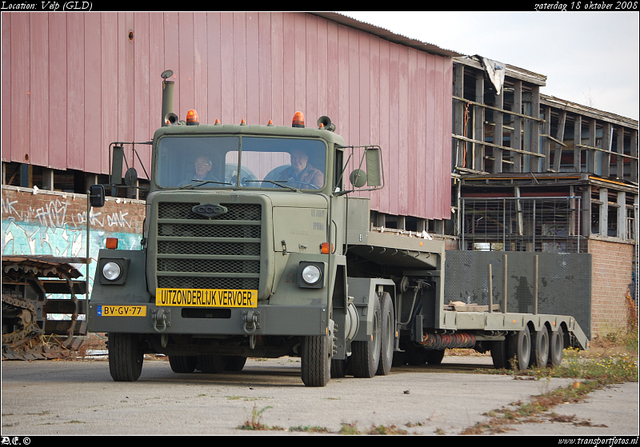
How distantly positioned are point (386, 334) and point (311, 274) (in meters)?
3.37

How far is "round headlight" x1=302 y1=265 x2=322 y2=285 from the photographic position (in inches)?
442

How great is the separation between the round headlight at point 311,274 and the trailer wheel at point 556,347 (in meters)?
8.43

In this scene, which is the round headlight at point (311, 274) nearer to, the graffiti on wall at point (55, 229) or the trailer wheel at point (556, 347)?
the trailer wheel at point (556, 347)

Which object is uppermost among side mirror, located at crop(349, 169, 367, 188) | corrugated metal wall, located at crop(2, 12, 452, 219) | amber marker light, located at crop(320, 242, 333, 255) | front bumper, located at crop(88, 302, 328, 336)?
corrugated metal wall, located at crop(2, 12, 452, 219)

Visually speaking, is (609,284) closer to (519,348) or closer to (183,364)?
(519,348)

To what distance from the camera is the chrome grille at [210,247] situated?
11188 mm

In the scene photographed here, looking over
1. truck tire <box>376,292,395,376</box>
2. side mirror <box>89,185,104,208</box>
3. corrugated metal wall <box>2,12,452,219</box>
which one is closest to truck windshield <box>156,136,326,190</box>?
side mirror <box>89,185,104,208</box>

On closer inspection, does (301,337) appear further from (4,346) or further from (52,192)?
(52,192)

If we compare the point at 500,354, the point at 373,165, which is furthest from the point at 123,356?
the point at 500,354

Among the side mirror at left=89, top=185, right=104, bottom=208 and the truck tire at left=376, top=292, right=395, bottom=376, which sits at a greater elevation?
the side mirror at left=89, top=185, right=104, bottom=208

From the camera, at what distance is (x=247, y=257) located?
11.2 metres

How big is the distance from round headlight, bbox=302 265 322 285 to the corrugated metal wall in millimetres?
11275

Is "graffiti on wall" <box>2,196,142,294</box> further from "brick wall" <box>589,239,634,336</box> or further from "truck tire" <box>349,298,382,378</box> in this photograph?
"brick wall" <box>589,239,634,336</box>

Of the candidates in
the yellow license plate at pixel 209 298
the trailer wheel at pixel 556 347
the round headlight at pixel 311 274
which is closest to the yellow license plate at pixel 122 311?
the yellow license plate at pixel 209 298
